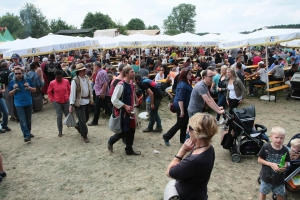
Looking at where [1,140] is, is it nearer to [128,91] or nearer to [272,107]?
[128,91]

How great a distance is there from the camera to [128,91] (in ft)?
14.3

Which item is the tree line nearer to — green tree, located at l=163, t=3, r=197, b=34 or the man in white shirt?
green tree, located at l=163, t=3, r=197, b=34

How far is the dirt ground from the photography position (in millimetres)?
3623

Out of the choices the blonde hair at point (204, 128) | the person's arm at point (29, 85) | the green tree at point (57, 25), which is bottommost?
the person's arm at point (29, 85)

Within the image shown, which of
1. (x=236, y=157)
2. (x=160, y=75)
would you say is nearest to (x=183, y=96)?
(x=236, y=157)

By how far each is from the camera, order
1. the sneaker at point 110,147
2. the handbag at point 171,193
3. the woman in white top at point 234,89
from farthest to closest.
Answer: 1. the woman in white top at point 234,89
2. the sneaker at point 110,147
3. the handbag at point 171,193

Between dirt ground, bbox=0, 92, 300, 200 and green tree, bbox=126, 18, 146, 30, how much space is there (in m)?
80.7

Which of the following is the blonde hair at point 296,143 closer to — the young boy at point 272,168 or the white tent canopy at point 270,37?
the young boy at point 272,168

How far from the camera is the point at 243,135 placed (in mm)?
4391

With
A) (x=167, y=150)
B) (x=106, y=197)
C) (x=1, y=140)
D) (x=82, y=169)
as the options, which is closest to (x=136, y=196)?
(x=106, y=197)

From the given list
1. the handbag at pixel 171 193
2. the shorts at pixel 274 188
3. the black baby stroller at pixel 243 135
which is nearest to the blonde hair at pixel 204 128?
the handbag at pixel 171 193

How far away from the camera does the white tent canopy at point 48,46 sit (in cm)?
822

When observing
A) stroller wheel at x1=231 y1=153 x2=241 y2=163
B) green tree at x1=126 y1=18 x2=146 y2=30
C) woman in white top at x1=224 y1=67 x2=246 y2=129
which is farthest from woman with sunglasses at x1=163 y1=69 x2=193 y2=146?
green tree at x1=126 y1=18 x2=146 y2=30

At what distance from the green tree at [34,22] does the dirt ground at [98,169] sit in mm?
64003
